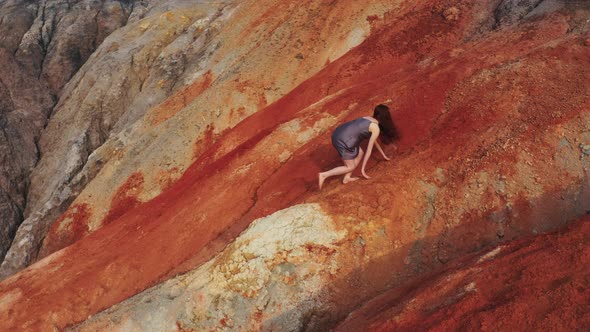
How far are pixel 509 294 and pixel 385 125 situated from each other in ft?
14.8

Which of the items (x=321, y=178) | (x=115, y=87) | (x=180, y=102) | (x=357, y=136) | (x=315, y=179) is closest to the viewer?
(x=357, y=136)

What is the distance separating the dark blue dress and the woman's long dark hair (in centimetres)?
43

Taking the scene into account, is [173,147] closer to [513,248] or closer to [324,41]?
[324,41]

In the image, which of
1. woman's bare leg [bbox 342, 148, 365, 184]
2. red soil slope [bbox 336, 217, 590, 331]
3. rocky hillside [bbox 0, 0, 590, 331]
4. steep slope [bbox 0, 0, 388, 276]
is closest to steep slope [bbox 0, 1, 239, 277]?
steep slope [bbox 0, 0, 388, 276]

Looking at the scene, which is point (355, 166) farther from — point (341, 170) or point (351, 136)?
point (351, 136)

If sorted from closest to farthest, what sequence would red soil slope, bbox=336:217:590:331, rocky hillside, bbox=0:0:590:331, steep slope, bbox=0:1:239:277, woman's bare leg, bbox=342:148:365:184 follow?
red soil slope, bbox=336:217:590:331 < rocky hillside, bbox=0:0:590:331 < woman's bare leg, bbox=342:148:365:184 < steep slope, bbox=0:1:239:277

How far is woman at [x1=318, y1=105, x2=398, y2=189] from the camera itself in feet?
26.0

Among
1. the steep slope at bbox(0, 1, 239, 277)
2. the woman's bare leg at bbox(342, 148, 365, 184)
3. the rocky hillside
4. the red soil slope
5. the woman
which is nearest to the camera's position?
the red soil slope

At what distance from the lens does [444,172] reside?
7555 mm

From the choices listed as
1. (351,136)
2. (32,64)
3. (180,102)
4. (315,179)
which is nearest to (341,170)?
(351,136)

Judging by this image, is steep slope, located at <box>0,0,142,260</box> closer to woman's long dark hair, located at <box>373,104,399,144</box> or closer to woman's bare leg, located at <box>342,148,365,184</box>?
woman's bare leg, located at <box>342,148,365,184</box>

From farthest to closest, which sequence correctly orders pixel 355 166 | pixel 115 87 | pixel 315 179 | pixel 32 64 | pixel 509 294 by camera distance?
pixel 32 64 < pixel 115 87 < pixel 315 179 < pixel 355 166 < pixel 509 294

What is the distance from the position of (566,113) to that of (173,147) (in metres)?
13.5

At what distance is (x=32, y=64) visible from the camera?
119 ft
